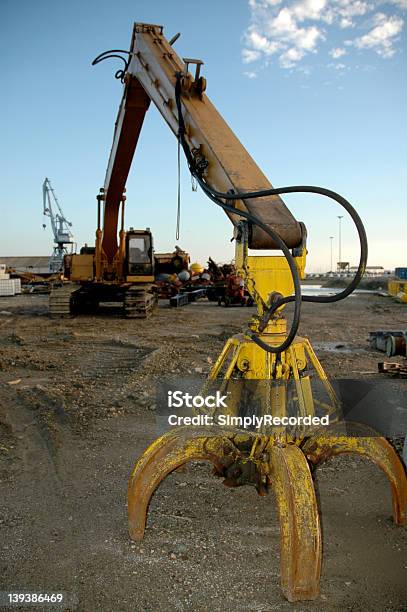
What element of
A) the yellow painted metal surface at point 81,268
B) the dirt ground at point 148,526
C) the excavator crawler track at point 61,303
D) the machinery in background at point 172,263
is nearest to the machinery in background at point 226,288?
the machinery in background at point 172,263

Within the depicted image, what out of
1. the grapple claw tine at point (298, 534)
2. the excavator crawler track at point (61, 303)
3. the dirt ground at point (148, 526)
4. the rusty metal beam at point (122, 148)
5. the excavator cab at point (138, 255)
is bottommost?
the dirt ground at point (148, 526)

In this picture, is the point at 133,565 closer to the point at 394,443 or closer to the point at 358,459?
the point at 358,459

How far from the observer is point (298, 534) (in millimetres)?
2453

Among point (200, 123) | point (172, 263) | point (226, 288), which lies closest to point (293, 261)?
point (200, 123)

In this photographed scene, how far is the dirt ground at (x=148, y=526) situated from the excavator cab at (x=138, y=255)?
7.99 m

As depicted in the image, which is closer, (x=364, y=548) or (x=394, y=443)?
(x=364, y=548)

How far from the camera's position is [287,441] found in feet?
9.99

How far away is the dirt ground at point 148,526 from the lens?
2.72 meters

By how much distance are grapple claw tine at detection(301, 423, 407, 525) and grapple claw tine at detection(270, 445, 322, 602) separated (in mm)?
537

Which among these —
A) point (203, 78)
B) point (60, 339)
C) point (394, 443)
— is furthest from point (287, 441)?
point (60, 339)

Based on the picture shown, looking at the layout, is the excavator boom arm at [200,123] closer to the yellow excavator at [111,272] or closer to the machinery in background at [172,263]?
the yellow excavator at [111,272]

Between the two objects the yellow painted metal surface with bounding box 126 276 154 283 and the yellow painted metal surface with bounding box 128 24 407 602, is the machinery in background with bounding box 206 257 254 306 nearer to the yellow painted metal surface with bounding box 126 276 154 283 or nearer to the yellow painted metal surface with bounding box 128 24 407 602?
the yellow painted metal surface with bounding box 126 276 154 283

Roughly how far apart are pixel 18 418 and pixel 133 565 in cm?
301

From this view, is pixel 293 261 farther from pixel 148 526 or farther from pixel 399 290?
pixel 399 290
